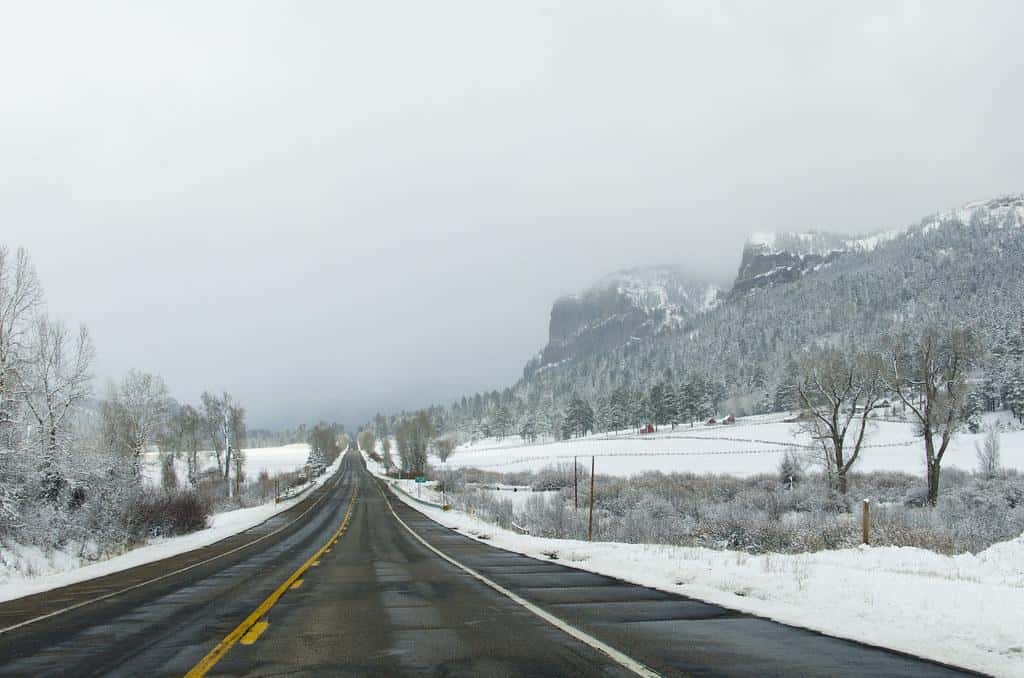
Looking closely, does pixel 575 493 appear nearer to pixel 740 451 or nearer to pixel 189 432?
pixel 740 451

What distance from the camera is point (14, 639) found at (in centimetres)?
846

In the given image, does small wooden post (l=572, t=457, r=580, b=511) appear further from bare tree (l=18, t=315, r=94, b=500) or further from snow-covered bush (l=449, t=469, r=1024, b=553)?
bare tree (l=18, t=315, r=94, b=500)

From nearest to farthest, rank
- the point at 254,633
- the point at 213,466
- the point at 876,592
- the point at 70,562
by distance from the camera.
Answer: the point at 254,633 < the point at 876,592 < the point at 70,562 < the point at 213,466

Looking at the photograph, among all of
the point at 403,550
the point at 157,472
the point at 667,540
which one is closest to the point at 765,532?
the point at 667,540

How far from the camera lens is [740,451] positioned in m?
90.8

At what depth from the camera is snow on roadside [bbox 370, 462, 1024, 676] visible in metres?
6.66

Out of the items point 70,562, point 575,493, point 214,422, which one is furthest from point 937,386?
point 214,422

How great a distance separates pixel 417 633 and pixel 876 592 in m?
6.59

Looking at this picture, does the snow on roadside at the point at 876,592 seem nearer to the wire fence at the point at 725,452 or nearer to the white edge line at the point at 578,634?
the white edge line at the point at 578,634

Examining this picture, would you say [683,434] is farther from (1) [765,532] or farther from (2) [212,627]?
(2) [212,627]

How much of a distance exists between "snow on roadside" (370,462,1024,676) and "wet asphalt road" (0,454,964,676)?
23.1 inches

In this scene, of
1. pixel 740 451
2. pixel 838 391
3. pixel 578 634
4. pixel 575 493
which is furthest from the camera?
pixel 740 451

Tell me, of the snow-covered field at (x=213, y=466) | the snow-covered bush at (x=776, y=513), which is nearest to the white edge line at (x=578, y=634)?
the snow-covered bush at (x=776, y=513)

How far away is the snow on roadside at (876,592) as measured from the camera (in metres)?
6.66
